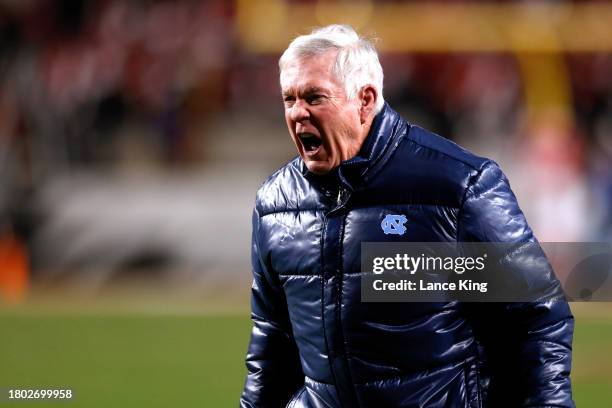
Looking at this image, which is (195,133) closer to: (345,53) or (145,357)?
(145,357)

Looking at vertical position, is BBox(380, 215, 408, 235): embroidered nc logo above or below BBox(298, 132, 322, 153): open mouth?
below

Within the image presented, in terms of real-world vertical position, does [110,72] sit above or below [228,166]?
above

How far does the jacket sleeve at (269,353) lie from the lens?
292 centimetres

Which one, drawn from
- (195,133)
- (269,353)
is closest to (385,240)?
(269,353)

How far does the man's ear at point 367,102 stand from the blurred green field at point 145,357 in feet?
12.6

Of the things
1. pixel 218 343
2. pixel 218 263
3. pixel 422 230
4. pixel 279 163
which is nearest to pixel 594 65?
pixel 279 163

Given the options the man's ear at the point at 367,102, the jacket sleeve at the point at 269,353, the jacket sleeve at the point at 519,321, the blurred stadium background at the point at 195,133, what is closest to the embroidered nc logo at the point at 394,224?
the jacket sleeve at the point at 519,321

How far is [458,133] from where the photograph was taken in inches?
533

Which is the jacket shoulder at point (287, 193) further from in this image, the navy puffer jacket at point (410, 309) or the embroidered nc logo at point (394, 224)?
the embroidered nc logo at point (394, 224)

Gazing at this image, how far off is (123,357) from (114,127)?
6331 millimetres

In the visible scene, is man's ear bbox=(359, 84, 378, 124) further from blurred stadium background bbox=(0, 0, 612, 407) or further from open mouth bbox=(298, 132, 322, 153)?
blurred stadium background bbox=(0, 0, 612, 407)

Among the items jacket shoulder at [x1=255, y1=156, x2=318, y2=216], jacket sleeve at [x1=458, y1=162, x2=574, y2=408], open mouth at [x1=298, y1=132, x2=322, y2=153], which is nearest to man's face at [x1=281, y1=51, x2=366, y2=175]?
open mouth at [x1=298, y1=132, x2=322, y2=153]

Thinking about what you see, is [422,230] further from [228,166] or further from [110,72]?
[110,72]

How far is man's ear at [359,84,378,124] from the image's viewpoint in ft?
8.78
